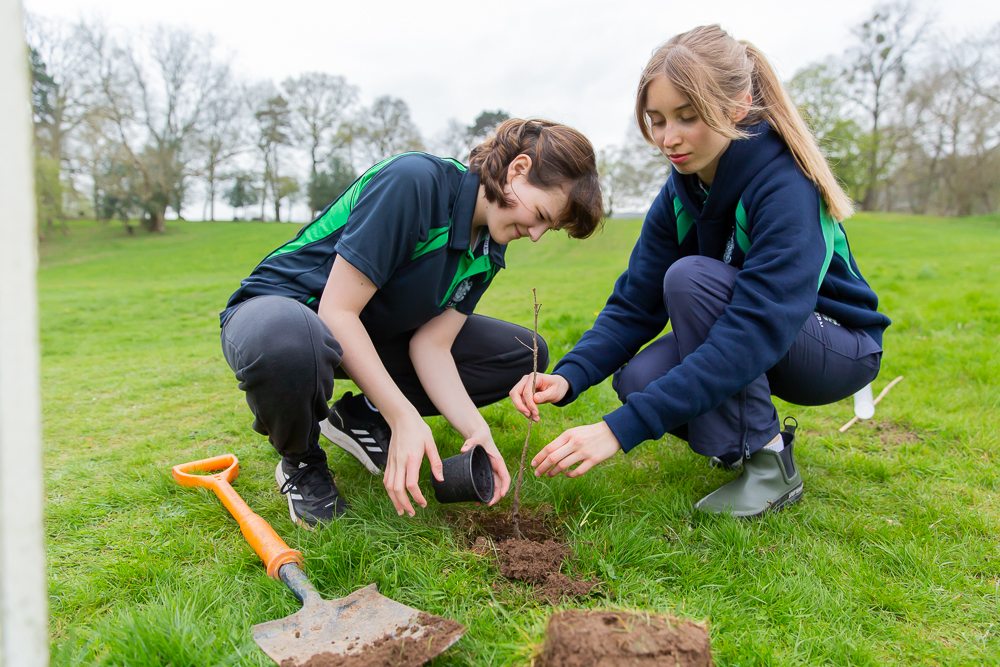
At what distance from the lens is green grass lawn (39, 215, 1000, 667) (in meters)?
1.58

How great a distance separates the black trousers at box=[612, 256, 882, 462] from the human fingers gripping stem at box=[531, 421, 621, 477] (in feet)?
1.69

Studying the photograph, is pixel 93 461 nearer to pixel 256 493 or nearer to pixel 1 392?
pixel 256 493

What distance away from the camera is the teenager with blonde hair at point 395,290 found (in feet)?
6.43

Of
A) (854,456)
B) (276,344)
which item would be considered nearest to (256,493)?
(276,344)

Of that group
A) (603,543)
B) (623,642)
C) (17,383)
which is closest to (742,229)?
(603,543)

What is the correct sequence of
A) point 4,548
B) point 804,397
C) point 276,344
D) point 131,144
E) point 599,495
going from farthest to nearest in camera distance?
point 131,144 → point 804,397 → point 599,495 → point 276,344 → point 4,548

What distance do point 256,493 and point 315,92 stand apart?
41619 mm

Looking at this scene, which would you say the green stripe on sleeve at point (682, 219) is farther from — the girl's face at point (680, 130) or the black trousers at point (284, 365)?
the black trousers at point (284, 365)

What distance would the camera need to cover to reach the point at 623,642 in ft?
3.98

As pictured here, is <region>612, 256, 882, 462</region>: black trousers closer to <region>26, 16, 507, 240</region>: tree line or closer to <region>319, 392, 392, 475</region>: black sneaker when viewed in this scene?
<region>319, 392, 392, 475</region>: black sneaker

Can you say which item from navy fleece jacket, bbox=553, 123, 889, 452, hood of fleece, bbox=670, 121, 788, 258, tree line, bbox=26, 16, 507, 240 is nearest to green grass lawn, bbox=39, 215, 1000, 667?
navy fleece jacket, bbox=553, 123, 889, 452

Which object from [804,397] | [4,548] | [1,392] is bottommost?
[804,397]

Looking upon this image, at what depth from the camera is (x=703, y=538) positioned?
6.83ft

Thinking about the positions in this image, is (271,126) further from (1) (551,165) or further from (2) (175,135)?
(1) (551,165)
